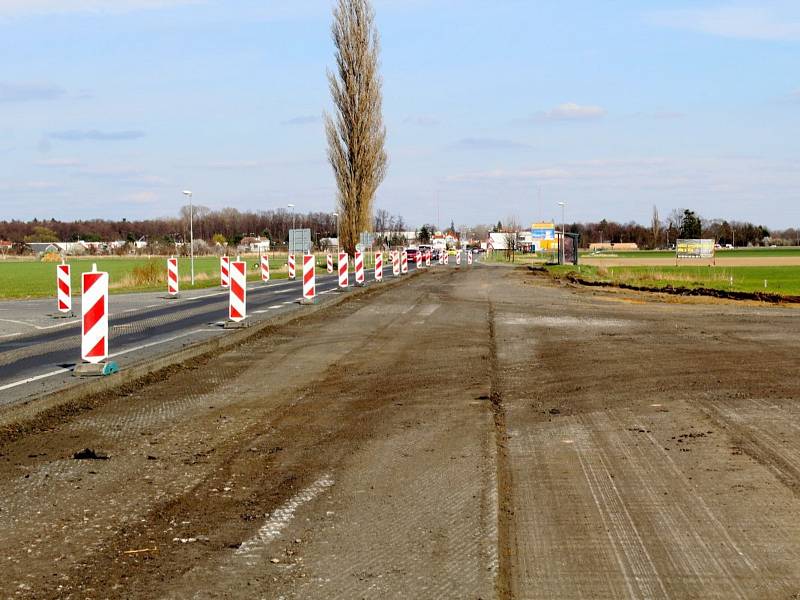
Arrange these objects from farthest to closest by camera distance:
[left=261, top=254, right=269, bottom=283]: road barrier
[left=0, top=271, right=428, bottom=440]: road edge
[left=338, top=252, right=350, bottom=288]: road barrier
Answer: [left=261, top=254, right=269, bottom=283]: road barrier → [left=338, top=252, right=350, bottom=288]: road barrier → [left=0, top=271, right=428, bottom=440]: road edge

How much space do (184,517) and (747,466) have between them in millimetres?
4295

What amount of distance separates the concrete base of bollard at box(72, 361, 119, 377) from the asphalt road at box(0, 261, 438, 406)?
16 centimetres

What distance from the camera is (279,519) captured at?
582cm

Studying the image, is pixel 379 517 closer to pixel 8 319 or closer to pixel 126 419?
pixel 126 419

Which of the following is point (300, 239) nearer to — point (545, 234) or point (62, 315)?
point (62, 315)

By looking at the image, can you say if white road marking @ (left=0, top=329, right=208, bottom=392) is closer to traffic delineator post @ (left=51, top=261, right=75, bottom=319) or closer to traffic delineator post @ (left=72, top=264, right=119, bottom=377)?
traffic delineator post @ (left=72, top=264, right=119, bottom=377)

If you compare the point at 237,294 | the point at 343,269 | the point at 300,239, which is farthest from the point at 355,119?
the point at 237,294

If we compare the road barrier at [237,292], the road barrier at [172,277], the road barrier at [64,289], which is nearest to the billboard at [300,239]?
the road barrier at [172,277]

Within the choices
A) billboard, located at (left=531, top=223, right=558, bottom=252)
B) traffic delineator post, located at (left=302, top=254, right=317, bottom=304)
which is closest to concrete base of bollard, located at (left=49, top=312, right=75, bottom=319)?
traffic delineator post, located at (left=302, top=254, right=317, bottom=304)

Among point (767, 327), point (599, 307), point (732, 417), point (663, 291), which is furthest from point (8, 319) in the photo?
point (663, 291)

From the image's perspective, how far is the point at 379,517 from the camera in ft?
19.2

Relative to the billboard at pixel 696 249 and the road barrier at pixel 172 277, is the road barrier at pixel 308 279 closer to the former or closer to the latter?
the road barrier at pixel 172 277

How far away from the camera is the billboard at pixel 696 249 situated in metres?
80.7

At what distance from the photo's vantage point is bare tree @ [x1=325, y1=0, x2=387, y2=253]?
2520 inches
